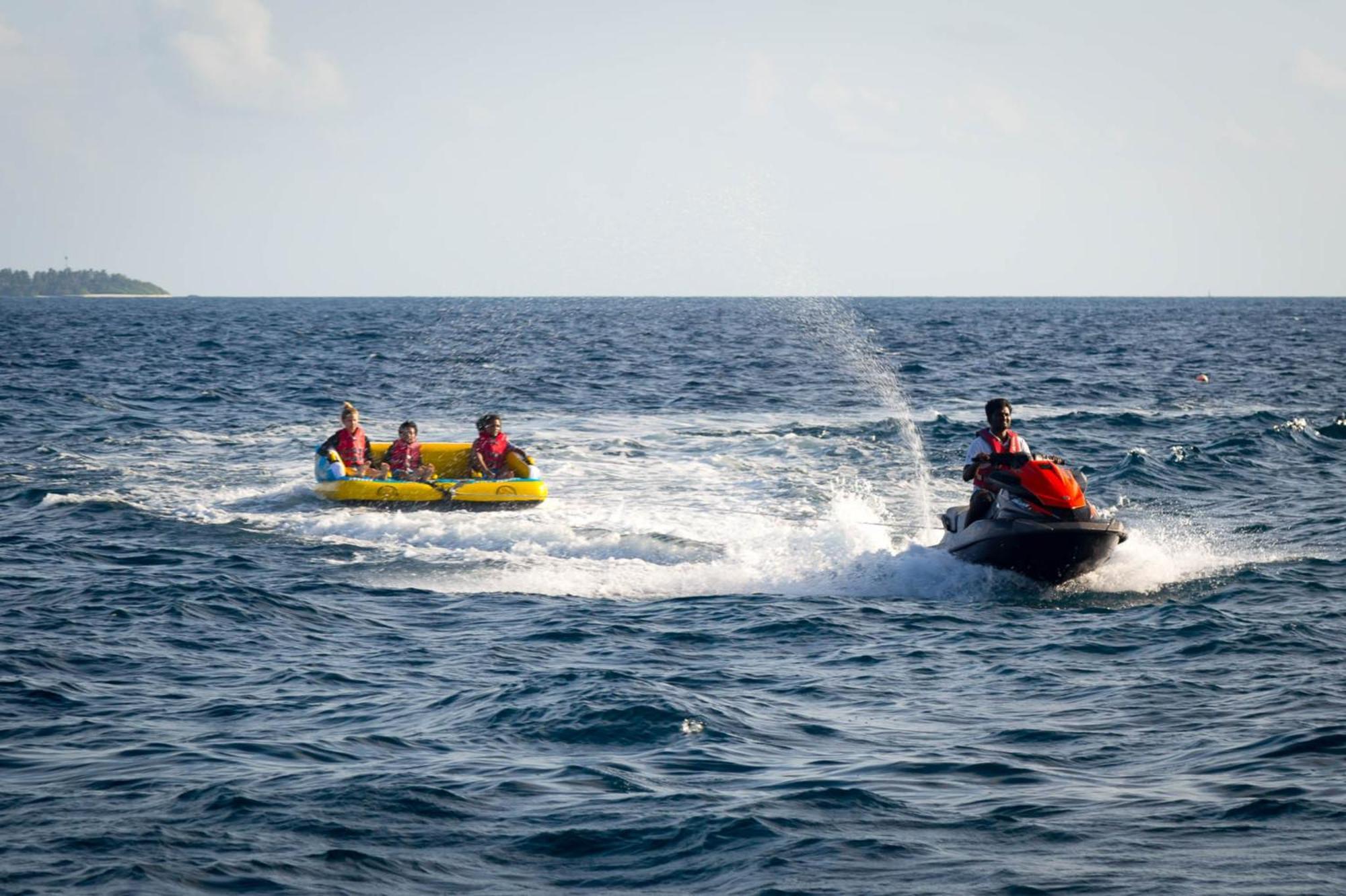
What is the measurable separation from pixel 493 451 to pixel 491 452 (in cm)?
4

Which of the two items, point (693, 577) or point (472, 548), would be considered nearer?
point (693, 577)

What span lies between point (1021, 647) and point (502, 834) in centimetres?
561

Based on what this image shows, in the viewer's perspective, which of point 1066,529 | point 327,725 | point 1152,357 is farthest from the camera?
point 1152,357

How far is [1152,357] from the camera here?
2076 inches

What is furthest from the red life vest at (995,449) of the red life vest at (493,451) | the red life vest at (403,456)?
the red life vest at (403,456)

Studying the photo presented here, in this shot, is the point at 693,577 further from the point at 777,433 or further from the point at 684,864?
the point at 777,433

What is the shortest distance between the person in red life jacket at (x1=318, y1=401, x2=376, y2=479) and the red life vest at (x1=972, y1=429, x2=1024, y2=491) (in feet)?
30.3

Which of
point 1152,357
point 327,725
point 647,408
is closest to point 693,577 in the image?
point 327,725

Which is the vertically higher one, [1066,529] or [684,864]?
[1066,529]

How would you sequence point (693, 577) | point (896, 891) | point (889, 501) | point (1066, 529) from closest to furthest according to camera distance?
point (896, 891), point (1066, 529), point (693, 577), point (889, 501)

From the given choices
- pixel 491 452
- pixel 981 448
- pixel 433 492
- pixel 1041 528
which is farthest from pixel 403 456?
pixel 1041 528

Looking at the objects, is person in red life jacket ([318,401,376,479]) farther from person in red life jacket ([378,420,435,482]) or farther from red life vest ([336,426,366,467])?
person in red life jacket ([378,420,435,482])

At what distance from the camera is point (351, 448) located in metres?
20.0

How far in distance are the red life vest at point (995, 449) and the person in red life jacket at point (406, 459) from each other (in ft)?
28.7
